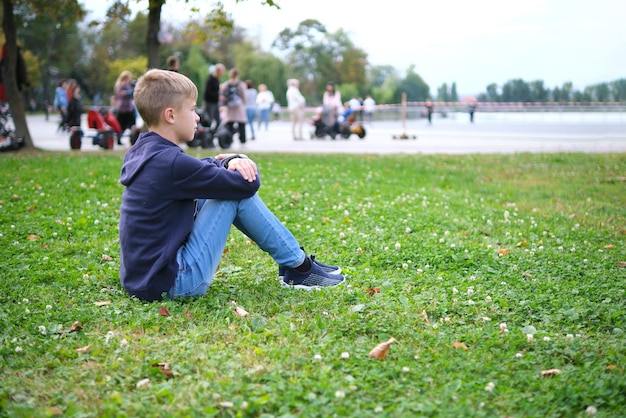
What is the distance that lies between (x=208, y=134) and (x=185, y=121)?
11610 millimetres

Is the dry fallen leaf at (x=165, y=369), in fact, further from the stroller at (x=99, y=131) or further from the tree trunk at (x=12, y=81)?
the stroller at (x=99, y=131)

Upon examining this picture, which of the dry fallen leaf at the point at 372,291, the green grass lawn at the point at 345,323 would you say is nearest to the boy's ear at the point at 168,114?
the green grass lawn at the point at 345,323

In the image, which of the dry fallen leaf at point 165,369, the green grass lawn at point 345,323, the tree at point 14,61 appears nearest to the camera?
the green grass lawn at point 345,323

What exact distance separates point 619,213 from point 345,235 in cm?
388

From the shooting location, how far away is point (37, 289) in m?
4.67

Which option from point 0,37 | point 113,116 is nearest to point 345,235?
point 113,116

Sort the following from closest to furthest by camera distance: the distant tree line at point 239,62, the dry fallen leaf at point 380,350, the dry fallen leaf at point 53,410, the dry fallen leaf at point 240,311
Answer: the dry fallen leaf at point 53,410 < the dry fallen leaf at point 380,350 < the dry fallen leaf at point 240,311 < the distant tree line at point 239,62

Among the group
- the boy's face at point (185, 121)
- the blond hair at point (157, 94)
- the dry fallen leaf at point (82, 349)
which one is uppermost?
the blond hair at point (157, 94)

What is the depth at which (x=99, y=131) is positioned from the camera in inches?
632

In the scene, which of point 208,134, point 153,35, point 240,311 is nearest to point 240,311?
point 240,311

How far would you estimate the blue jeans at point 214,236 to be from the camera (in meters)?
4.12

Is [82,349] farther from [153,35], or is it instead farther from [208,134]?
[153,35]

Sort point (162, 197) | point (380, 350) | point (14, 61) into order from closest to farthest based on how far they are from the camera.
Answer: point (380, 350) < point (162, 197) < point (14, 61)

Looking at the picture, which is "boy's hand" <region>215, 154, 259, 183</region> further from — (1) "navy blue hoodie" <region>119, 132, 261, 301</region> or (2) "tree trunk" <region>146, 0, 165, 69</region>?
(2) "tree trunk" <region>146, 0, 165, 69</region>
